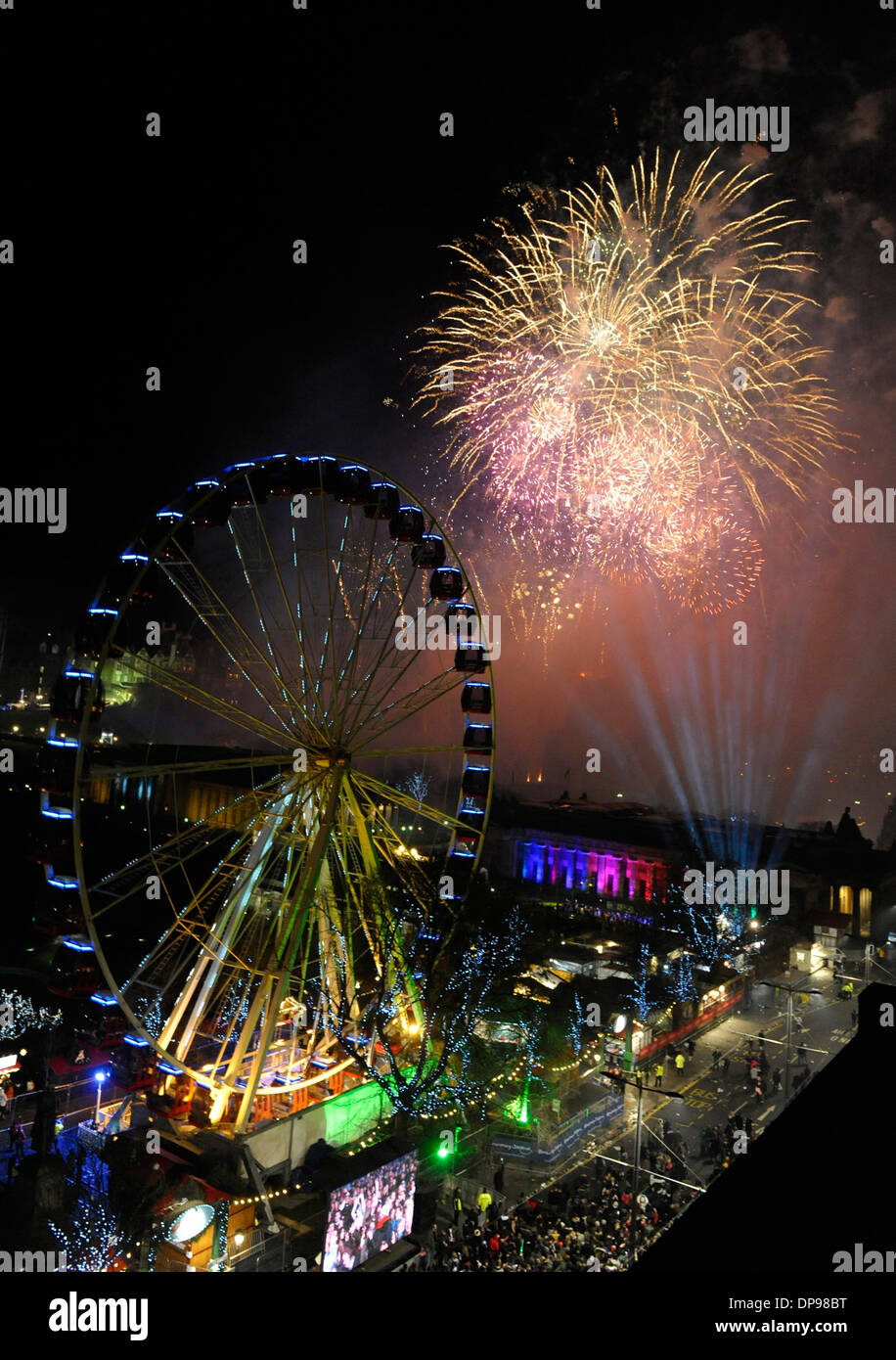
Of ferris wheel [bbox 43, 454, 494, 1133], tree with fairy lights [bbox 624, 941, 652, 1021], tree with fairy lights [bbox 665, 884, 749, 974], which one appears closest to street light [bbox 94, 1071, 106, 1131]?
ferris wheel [bbox 43, 454, 494, 1133]

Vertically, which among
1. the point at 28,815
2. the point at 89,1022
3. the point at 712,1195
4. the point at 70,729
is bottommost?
the point at 89,1022

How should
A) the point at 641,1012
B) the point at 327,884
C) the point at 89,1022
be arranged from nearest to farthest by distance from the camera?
the point at 327,884 → the point at 89,1022 → the point at 641,1012

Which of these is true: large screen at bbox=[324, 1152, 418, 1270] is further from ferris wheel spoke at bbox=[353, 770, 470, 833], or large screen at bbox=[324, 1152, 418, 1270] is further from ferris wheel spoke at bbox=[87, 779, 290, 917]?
ferris wheel spoke at bbox=[353, 770, 470, 833]

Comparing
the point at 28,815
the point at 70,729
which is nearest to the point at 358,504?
the point at 70,729

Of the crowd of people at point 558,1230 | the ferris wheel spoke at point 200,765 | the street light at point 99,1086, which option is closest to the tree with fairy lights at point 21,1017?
the street light at point 99,1086

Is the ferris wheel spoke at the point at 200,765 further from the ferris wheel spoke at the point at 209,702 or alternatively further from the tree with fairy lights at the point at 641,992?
the tree with fairy lights at the point at 641,992

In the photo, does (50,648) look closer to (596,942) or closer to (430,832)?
(430,832)
